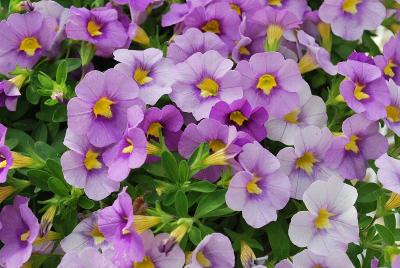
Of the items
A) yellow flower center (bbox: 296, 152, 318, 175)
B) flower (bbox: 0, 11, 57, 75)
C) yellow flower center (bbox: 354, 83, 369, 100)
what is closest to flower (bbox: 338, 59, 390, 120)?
yellow flower center (bbox: 354, 83, 369, 100)

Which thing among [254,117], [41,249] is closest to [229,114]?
[254,117]

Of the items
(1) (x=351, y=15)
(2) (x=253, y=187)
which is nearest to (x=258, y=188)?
(2) (x=253, y=187)

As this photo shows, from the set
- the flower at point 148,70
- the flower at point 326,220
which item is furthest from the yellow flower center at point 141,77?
the flower at point 326,220

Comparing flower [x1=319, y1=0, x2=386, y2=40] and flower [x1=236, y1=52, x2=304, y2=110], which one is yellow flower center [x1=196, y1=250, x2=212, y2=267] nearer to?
flower [x1=236, y1=52, x2=304, y2=110]

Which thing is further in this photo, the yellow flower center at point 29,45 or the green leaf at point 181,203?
the yellow flower center at point 29,45

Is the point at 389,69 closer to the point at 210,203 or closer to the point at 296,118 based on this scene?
the point at 296,118

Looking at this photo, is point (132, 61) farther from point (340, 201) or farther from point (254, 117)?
point (340, 201)

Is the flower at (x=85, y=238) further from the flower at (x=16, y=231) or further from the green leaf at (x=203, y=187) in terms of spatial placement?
the green leaf at (x=203, y=187)
